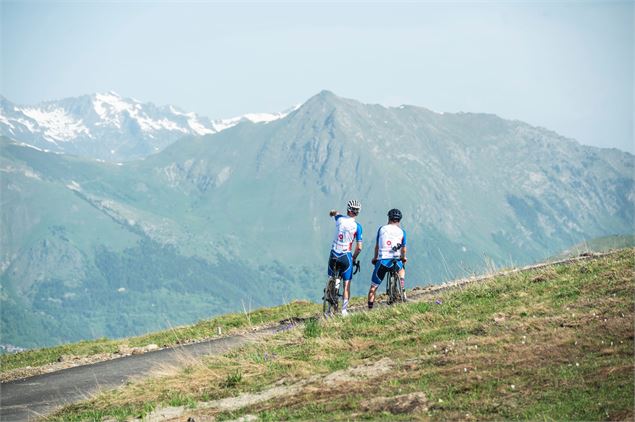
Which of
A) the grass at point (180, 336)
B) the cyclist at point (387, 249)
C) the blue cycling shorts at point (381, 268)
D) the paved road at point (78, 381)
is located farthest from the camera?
the grass at point (180, 336)

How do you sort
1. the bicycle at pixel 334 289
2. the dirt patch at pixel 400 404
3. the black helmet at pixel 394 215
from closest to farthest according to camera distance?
the dirt patch at pixel 400 404
the black helmet at pixel 394 215
the bicycle at pixel 334 289

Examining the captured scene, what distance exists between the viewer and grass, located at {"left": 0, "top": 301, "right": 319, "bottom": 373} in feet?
88.6

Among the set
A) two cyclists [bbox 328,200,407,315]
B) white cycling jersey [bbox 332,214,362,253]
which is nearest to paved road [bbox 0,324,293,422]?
two cyclists [bbox 328,200,407,315]

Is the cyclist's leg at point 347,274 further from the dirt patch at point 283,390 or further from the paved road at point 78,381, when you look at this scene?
the dirt patch at point 283,390

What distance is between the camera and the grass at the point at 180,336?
27.0 meters

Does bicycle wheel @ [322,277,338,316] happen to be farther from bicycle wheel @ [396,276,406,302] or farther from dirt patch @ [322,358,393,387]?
dirt patch @ [322,358,393,387]

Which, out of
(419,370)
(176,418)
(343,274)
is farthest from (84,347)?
(419,370)

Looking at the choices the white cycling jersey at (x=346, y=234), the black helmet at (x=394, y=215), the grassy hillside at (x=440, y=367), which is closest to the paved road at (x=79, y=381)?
the grassy hillside at (x=440, y=367)

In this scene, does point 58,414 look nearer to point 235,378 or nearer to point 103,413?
point 103,413

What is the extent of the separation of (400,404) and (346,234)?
9.59 m

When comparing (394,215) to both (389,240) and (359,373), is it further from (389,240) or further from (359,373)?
(359,373)

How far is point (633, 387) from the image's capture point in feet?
38.1

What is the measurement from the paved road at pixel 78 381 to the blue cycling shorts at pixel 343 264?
270 cm

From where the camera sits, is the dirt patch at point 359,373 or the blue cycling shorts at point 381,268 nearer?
the dirt patch at point 359,373
